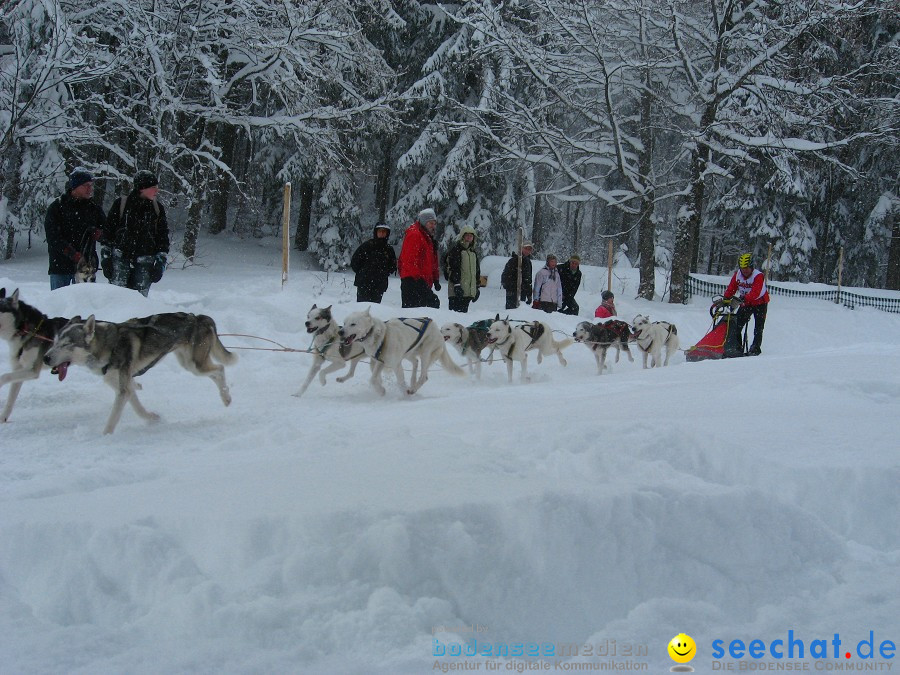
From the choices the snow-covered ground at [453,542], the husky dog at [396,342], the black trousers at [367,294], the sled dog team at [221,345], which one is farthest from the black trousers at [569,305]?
the snow-covered ground at [453,542]

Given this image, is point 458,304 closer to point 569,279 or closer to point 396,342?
point 569,279

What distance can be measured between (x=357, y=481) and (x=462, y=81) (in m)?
17.6

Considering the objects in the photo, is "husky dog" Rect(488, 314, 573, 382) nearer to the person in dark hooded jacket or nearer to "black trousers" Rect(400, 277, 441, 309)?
"black trousers" Rect(400, 277, 441, 309)

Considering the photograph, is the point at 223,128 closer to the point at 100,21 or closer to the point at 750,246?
the point at 100,21

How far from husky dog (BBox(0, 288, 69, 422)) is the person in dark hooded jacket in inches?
185

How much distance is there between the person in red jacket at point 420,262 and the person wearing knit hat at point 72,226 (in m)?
3.69

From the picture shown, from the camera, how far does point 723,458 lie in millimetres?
3168

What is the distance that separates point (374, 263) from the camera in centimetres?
921

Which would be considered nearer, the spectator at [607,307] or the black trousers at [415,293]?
the black trousers at [415,293]

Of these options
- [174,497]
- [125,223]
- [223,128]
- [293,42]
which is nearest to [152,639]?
[174,497]

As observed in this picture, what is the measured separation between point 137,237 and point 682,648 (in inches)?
269

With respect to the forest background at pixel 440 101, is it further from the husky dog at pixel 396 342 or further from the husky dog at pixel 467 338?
the husky dog at pixel 467 338

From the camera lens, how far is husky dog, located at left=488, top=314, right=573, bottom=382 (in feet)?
25.8

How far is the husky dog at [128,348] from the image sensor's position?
4.31 meters
